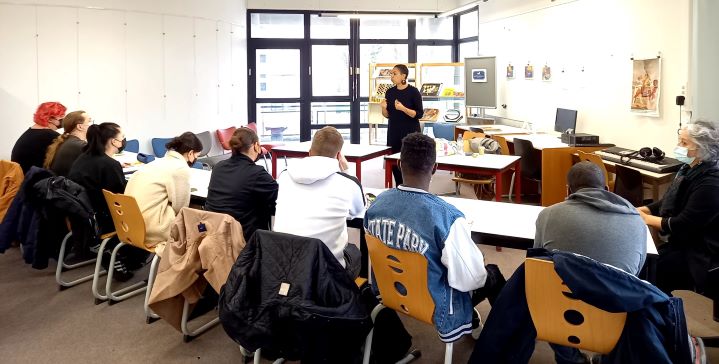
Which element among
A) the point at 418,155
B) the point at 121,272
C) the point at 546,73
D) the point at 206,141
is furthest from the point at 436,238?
the point at 206,141

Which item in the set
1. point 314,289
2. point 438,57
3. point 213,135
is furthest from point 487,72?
point 314,289

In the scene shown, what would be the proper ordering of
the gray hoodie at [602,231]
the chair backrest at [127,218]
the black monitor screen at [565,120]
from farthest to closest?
the black monitor screen at [565,120]
the chair backrest at [127,218]
the gray hoodie at [602,231]

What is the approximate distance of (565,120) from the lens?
7.13 meters

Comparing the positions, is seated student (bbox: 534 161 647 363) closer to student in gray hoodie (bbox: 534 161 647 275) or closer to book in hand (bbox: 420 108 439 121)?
student in gray hoodie (bbox: 534 161 647 275)

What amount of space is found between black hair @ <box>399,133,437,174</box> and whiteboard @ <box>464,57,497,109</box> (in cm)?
678

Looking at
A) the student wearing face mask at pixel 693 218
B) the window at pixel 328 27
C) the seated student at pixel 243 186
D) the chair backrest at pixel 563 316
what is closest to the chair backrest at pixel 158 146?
the window at pixel 328 27

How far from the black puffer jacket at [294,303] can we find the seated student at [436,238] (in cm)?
29

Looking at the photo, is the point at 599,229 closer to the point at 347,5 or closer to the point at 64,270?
the point at 64,270

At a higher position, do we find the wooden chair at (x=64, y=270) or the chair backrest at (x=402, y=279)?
the chair backrest at (x=402, y=279)

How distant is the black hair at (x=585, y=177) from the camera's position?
7.93 feet

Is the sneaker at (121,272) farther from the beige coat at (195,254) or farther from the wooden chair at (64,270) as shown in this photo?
the beige coat at (195,254)

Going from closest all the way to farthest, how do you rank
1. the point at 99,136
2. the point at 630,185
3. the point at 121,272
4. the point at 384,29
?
the point at 99,136, the point at 121,272, the point at 630,185, the point at 384,29

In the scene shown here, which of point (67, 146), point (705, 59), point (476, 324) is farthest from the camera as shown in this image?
point (705, 59)

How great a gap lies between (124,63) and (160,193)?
4.42 metres
